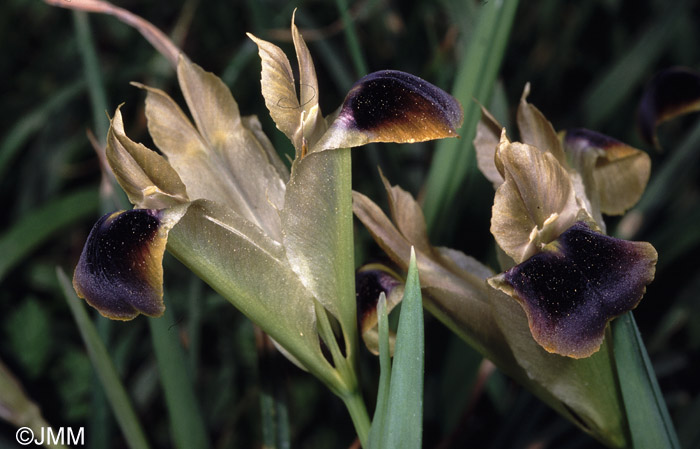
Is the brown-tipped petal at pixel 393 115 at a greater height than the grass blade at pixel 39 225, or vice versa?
the brown-tipped petal at pixel 393 115

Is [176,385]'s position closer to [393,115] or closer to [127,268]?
[127,268]

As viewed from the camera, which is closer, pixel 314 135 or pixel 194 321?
pixel 314 135

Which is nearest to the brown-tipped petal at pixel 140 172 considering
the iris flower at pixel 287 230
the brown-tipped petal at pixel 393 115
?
the iris flower at pixel 287 230

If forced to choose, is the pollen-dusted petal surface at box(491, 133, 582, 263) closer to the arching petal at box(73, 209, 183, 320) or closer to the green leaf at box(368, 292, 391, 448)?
the green leaf at box(368, 292, 391, 448)

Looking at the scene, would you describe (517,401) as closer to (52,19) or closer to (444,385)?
(444,385)

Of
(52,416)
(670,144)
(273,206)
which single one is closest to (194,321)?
(52,416)

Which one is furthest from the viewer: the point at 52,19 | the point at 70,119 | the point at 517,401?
the point at 52,19

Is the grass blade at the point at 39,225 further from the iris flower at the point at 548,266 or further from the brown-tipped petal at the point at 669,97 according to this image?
the brown-tipped petal at the point at 669,97
